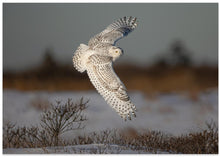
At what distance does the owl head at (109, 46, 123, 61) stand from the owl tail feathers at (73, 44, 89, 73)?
0.47 m

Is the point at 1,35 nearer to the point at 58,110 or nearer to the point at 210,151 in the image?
the point at 58,110

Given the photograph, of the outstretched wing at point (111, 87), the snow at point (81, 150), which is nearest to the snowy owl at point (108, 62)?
the outstretched wing at point (111, 87)

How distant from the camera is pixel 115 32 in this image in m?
7.42

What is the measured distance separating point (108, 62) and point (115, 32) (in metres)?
0.85

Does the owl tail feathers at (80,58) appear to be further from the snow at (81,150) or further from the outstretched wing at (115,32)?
the snow at (81,150)

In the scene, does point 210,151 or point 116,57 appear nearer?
point 210,151

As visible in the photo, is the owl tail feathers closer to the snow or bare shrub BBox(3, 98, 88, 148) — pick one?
bare shrub BBox(3, 98, 88, 148)

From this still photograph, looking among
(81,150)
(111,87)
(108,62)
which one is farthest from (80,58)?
(81,150)

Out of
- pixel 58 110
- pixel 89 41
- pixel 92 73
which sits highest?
pixel 89 41

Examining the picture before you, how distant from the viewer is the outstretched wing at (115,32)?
7.22 metres

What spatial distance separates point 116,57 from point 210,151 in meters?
2.00

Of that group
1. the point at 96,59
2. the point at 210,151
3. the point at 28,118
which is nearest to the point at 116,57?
the point at 96,59

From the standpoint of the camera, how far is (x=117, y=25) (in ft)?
25.1

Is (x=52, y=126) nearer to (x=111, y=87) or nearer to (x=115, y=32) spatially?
(x=111, y=87)
